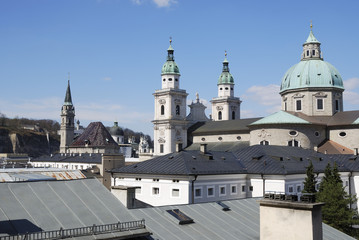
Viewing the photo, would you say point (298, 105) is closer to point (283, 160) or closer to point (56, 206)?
point (283, 160)

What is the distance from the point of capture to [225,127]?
82.6 meters

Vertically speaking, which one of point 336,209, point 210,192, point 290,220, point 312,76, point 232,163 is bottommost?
point 336,209

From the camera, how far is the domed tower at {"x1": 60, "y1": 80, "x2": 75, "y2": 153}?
13386 cm

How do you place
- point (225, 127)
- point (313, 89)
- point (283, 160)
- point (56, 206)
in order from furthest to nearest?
point (225, 127) → point (313, 89) → point (283, 160) → point (56, 206)

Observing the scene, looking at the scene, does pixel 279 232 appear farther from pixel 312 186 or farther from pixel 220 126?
pixel 220 126

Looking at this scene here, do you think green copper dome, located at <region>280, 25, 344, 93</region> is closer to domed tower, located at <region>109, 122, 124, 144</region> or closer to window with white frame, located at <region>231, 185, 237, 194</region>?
window with white frame, located at <region>231, 185, 237, 194</region>

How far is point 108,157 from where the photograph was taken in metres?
70.1

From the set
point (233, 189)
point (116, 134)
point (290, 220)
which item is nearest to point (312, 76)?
point (233, 189)

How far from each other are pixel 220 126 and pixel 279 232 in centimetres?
7153

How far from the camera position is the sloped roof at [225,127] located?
262 ft

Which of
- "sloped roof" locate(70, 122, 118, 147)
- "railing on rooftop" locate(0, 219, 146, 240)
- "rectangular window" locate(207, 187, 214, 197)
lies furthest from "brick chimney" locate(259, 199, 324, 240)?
"sloped roof" locate(70, 122, 118, 147)

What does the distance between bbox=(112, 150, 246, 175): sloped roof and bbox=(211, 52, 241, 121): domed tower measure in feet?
202

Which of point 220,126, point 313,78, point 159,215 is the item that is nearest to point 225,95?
point 220,126

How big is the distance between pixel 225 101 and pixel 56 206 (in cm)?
9075
